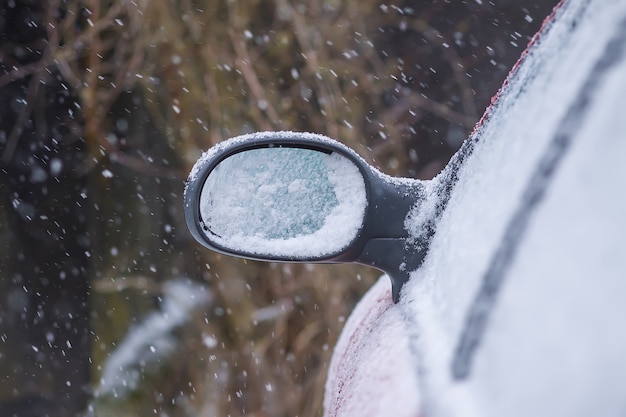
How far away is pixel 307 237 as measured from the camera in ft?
3.39

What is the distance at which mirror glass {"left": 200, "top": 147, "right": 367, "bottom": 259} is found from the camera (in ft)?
3.32

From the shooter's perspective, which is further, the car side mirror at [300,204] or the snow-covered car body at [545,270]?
the car side mirror at [300,204]

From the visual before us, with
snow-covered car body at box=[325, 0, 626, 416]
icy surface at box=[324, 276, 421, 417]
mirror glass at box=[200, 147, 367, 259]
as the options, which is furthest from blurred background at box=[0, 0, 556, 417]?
snow-covered car body at box=[325, 0, 626, 416]

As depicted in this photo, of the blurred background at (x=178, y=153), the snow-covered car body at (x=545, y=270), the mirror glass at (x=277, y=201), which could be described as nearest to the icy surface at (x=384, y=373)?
the snow-covered car body at (x=545, y=270)

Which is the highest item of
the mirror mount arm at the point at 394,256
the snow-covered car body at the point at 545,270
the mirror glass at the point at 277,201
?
the snow-covered car body at the point at 545,270

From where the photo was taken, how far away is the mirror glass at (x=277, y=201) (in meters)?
1.01

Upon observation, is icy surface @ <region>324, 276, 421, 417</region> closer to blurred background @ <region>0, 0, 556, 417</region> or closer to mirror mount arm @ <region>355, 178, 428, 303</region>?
mirror mount arm @ <region>355, 178, 428, 303</region>

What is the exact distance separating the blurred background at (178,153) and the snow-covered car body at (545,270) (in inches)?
105

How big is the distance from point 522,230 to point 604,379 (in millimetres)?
159

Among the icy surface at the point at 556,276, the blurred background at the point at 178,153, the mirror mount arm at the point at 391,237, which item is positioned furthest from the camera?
the blurred background at the point at 178,153

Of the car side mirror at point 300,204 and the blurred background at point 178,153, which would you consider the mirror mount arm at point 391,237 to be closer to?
the car side mirror at point 300,204

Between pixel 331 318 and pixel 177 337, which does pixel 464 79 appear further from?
pixel 177 337

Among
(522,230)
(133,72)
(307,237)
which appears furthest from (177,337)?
(522,230)

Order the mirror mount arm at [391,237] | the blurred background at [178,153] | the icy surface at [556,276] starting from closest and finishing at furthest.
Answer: the icy surface at [556,276] < the mirror mount arm at [391,237] < the blurred background at [178,153]
